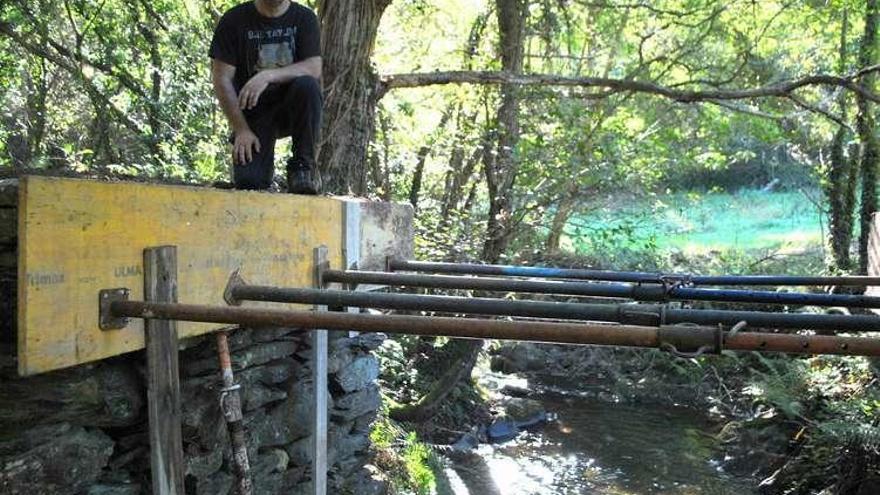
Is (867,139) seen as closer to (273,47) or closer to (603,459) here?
(603,459)

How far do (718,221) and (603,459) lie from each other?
13.3 meters

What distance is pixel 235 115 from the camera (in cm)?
440

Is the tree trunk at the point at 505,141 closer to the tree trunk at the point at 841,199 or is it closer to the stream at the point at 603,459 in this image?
the stream at the point at 603,459

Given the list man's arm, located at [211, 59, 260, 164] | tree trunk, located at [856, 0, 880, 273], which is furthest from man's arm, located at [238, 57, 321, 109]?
tree trunk, located at [856, 0, 880, 273]

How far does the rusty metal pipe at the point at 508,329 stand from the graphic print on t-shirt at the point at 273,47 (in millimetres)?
2201

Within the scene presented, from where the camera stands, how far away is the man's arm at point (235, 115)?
4.37m

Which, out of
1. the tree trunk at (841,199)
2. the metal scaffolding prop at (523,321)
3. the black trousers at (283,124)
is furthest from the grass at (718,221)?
the metal scaffolding prop at (523,321)

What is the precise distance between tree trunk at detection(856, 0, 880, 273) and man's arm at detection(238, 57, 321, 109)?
Result: 28.2 feet

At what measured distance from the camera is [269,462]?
4062 mm

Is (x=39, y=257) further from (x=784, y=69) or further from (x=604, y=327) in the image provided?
(x=784, y=69)

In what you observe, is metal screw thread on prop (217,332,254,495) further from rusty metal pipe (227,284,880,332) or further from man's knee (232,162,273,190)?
man's knee (232,162,273,190)

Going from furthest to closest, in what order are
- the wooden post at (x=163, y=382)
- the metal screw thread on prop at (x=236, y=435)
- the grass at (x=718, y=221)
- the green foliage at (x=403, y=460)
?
1. the grass at (x=718, y=221)
2. the green foliage at (x=403, y=460)
3. the metal screw thread on prop at (x=236, y=435)
4. the wooden post at (x=163, y=382)

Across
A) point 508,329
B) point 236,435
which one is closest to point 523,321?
point 508,329

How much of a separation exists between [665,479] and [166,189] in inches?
296
